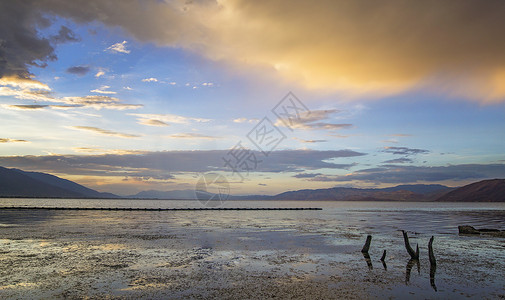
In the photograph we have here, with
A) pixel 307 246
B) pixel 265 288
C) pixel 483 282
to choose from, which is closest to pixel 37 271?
pixel 265 288

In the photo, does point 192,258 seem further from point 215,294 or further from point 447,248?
point 447,248

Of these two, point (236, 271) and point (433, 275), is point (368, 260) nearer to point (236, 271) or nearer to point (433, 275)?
point (433, 275)

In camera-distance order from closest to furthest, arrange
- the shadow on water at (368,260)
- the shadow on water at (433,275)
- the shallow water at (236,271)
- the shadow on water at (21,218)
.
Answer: the shallow water at (236,271) → the shadow on water at (433,275) → the shadow on water at (368,260) → the shadow on water at (21,218)

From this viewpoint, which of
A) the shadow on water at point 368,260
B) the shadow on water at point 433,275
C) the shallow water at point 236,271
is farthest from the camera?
the shadow on water at point 368,260

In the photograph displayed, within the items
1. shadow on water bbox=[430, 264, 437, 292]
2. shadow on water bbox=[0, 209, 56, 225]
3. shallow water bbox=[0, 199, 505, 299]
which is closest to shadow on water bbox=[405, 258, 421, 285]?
shallow water bbox=[0, 199, 505, 299]

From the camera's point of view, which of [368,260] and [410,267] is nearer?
[410,267]

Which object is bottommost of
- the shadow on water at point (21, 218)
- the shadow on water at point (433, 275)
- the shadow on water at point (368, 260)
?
the shadow on water at point (21, 218)

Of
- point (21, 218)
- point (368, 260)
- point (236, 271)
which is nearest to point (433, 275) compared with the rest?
point (368, 260)

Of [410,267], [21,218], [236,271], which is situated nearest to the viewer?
[236,271]

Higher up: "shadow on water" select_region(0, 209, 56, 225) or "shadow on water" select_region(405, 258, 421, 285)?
"shadow on water" select_region(405, 258, 421, 285)

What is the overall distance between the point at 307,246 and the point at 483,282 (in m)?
14.5

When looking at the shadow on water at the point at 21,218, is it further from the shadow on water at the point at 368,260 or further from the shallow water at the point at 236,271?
the shadow on water at the point at 368,260

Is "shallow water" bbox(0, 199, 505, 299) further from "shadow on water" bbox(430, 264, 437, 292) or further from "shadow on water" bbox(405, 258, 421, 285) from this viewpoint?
"shadow on water" bbox(430, 264, 437, 292)

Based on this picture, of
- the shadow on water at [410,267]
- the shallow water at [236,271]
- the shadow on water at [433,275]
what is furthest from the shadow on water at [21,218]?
the shadow on water at [433,275]
